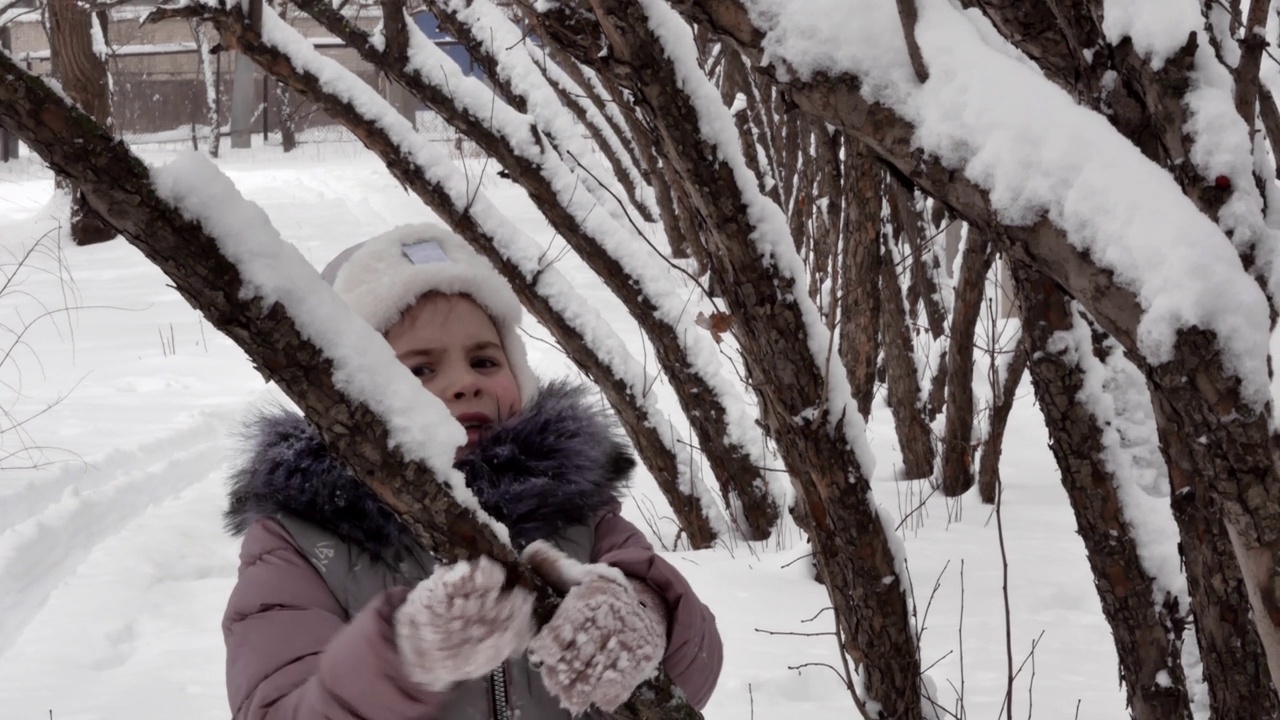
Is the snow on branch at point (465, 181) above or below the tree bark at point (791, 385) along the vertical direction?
above

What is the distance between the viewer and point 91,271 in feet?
39.0

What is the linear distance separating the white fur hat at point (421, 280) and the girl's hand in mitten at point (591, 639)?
615 millimetres

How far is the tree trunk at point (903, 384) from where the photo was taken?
5285mm

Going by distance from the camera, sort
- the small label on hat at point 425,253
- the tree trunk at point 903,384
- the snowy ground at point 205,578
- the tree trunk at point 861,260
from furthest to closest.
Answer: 1. the tree trunk at point 903,384
2. the tree trunk at point 861,260
3. the snowy ground at point 205,578
4. the small label on hat at point 425,253

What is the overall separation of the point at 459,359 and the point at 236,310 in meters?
0.78

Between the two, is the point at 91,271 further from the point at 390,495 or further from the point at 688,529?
the point at 390,495

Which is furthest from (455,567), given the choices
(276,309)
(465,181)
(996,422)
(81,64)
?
(81,64)

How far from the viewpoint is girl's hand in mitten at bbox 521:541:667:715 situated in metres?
1.26

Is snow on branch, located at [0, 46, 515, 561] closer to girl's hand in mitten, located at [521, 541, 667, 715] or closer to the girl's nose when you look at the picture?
girl's hand in mitten, located at [521, 541, 667, 715]

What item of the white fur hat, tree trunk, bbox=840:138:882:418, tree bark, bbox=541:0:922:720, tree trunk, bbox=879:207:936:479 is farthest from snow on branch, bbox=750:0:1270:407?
tree trunk, bbox=879:207:936:479

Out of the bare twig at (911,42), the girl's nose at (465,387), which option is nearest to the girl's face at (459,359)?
the girl's nose at (465,387)

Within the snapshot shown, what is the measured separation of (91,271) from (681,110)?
37.8 feet

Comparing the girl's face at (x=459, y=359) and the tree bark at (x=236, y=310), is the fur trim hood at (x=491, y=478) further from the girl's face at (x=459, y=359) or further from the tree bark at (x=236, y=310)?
the tree bark at (x=236, y=310)

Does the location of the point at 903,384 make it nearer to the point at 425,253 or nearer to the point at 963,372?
the point at 963,372
